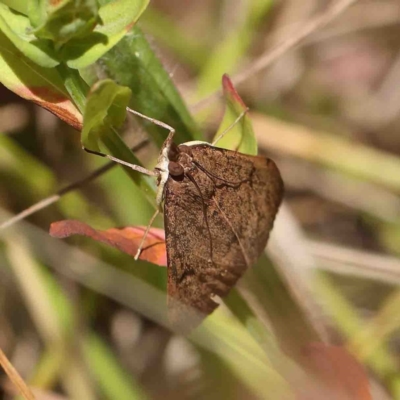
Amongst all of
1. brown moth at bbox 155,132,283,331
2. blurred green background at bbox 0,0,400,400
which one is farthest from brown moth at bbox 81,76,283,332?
blurred green background at bbox 0,0,400,400

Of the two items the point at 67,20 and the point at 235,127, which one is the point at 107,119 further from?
the point at 235,127

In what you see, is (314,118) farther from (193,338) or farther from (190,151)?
(190,151)

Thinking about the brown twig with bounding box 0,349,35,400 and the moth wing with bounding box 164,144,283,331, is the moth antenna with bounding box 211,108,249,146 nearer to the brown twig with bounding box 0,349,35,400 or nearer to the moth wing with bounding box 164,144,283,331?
the moth wing with bounding box 164,144,283,331

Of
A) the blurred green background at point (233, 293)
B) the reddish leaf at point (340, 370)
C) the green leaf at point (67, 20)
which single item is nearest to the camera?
the green leaf at point (67, 20)

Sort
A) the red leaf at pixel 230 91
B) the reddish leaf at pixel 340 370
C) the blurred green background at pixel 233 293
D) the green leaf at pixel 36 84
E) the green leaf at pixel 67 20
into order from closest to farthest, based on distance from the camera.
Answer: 1. the green leaf at pixel 67 20
2. the green leaf at pixel 36 84
3. the red leaf at pixel 230 91
4. the reddish leaf at pixel 340 370
5. the blurred green background at pixel 233 293

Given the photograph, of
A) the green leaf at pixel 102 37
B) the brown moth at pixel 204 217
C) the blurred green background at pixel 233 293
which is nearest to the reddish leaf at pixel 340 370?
the blurred green background at pixel 233 293

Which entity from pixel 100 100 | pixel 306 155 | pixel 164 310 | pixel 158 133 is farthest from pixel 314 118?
pixel 100 100

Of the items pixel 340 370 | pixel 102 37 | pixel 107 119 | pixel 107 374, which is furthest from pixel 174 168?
pixel 107 374

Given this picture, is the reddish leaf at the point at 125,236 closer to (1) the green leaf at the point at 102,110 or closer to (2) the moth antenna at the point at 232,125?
(1) the green leaf at the point at 102,110
